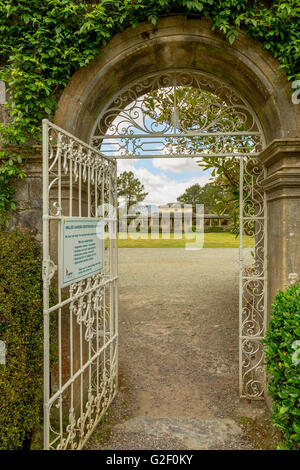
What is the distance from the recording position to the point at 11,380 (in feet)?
6.89

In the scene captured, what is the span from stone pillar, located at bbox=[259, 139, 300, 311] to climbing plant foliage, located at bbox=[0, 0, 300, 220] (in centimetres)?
70

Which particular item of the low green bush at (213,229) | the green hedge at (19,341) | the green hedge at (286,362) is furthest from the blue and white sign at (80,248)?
the low green bush at (213,229)

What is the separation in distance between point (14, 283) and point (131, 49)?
253 cm

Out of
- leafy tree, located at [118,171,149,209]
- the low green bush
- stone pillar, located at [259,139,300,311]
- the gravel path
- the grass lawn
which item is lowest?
the gravel path

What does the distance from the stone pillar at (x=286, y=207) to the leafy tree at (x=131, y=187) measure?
2825 cm

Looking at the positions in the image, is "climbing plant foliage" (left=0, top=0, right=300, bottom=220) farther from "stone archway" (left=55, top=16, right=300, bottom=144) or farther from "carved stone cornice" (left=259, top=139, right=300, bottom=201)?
"carved stone cornice" (left=259, top=139, right=300, bottom=201)

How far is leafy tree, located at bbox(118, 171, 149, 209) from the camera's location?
31.3 meters

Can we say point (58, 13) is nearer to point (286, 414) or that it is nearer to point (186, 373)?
point (286, 414)

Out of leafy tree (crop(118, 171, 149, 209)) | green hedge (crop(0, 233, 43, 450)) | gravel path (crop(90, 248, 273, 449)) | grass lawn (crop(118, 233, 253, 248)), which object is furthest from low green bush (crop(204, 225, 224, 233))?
green hedge (crop(0, 233, 43, 450))

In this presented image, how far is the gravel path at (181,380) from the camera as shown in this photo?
115 inches

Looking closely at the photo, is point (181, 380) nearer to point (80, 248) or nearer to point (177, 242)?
point (80, 248)

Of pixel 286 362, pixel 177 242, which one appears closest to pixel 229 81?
pixel 286 362
